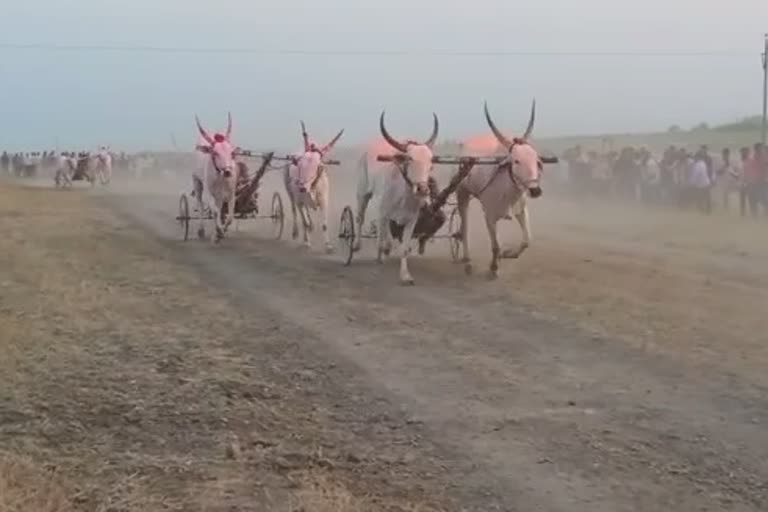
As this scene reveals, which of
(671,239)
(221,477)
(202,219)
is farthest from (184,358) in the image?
(671,239)

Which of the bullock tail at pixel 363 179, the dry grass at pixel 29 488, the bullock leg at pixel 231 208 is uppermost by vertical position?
the bullock tail at pixel 363 179

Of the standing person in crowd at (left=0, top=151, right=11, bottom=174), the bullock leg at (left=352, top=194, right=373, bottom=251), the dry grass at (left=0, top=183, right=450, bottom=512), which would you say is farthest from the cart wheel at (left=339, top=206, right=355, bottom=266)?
the standing person in crowd at (left=0, top=151, right=11, bottom=174)

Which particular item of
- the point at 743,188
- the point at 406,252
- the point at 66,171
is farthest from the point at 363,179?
the point at 66,171

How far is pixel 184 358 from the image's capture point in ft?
35.3

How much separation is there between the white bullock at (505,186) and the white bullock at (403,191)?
34.7 inches

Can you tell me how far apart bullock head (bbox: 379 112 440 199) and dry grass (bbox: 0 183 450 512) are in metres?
3.10

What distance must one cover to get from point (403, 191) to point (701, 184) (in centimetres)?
1424

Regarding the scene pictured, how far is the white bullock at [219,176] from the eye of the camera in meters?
21.8

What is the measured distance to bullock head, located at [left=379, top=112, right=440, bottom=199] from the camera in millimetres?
15984

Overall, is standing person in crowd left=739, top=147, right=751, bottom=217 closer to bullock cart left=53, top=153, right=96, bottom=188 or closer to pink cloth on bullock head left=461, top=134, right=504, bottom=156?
pink cloth on bullock head left=461, top=134, right=504, bottom=156

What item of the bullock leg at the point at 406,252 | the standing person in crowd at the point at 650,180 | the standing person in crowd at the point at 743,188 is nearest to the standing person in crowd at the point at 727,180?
the standing person in crowd at the point at 743,188

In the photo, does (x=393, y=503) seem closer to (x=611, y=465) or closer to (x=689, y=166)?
(x=611, y=465)

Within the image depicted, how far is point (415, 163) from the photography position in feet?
52.5

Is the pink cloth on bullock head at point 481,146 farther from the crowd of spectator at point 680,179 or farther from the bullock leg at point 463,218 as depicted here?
the crowd of spectator at point 680,179
